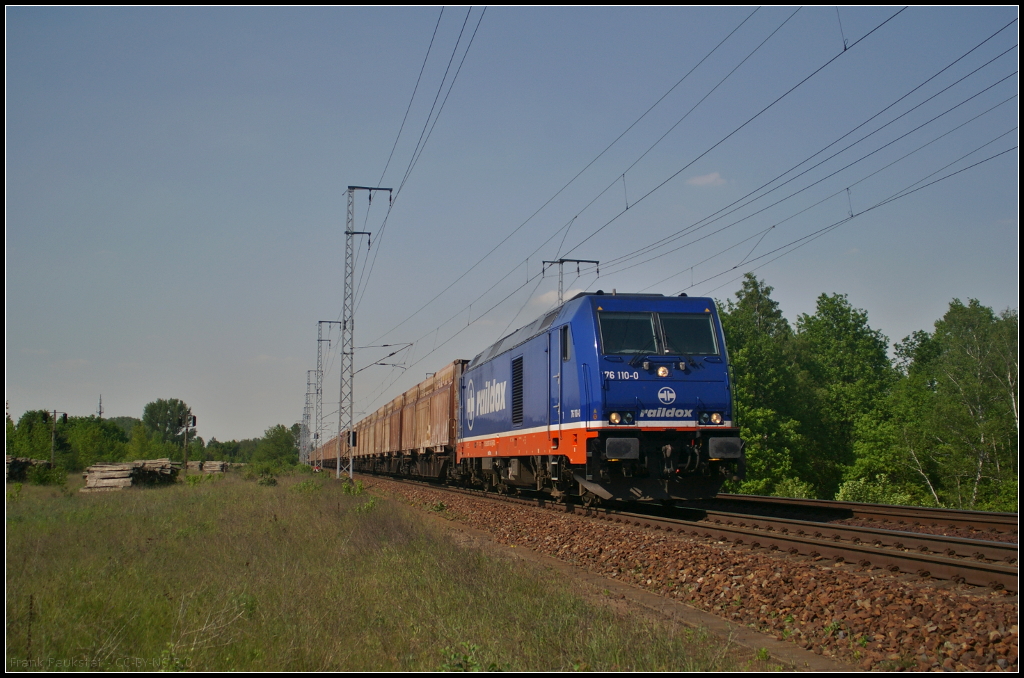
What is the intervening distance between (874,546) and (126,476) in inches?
1256

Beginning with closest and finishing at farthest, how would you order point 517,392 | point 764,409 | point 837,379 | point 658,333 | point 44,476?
point 658,333 < point 517,392 < point 44,476 < point 764,409 < point 837,379

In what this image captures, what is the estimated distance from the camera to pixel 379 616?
683cm

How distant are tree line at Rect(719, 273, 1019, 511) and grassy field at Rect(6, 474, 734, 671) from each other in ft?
49.9

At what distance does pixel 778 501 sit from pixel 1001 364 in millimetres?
28300

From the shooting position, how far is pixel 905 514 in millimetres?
12398

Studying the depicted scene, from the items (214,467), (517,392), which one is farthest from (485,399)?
(214,467)

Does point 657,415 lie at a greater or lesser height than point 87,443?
greater

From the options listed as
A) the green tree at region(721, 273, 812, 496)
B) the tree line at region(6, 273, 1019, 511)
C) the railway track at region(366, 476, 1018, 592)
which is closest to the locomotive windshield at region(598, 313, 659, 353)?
the railway track at region(366, 476, 1018, 592)

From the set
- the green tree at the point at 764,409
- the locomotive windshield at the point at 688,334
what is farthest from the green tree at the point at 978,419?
the locomotive windshield at the point at 688,334

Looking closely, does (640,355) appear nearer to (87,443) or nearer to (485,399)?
(485,399)

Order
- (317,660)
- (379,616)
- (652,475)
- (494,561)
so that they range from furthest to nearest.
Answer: (652,475) < (494,561) < (379,616) < (317,660)

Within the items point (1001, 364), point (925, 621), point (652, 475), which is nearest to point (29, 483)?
point (652, 475)

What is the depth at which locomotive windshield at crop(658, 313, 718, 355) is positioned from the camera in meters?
13.8

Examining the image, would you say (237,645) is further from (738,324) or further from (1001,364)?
(738,324)
